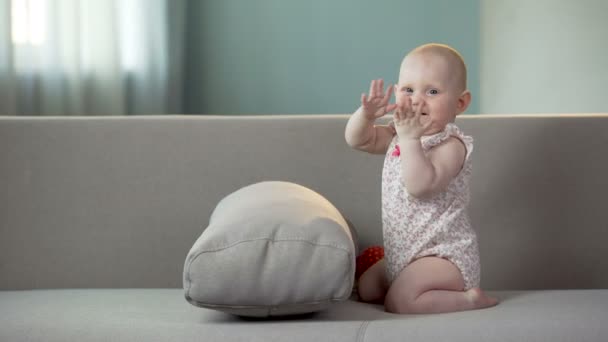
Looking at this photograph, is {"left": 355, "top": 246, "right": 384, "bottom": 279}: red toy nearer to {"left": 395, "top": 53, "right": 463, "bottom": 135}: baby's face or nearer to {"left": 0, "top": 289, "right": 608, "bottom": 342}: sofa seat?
{"left": 0, "top": 289, "right": 608, "bottom": 342}: sofa seat

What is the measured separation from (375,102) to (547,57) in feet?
4.95

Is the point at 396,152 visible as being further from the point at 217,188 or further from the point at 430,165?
the point at 217,188

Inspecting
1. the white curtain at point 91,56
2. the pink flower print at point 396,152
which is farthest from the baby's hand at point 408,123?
the white curtain at point 91,56

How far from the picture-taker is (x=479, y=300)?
1.62 metres

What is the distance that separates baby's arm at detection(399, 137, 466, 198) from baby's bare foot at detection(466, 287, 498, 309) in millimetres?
196

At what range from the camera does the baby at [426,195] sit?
64.2 inches

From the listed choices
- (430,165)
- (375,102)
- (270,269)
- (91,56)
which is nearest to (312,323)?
(270,269)

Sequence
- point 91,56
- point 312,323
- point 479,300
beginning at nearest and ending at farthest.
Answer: point 312,323 → point 479,300 → point 91,56

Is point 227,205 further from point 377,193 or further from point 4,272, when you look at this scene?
point 4,272

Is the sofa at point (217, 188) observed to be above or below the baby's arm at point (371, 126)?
below

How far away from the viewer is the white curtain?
3.73 m

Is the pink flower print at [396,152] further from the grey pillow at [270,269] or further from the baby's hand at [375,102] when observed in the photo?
the grey pillow at [270,269]

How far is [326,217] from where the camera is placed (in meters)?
1.55

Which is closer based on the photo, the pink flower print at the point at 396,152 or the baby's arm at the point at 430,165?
the baby's arm at the point at 430,165
